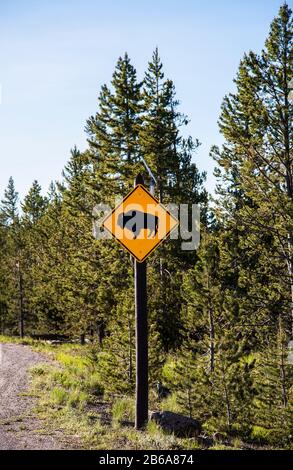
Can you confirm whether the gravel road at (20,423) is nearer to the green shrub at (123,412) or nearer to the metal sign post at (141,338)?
the metal sign post at (141,338)

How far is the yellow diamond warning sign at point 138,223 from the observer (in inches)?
295

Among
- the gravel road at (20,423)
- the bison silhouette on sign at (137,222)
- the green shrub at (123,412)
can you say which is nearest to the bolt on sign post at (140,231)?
the bison silhouette on sign at (137,222)

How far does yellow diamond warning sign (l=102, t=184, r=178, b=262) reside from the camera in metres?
7.48

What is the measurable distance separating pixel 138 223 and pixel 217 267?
7052 millimetres

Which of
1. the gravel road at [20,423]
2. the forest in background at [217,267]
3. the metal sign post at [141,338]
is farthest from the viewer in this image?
the forest in background at [217,267]

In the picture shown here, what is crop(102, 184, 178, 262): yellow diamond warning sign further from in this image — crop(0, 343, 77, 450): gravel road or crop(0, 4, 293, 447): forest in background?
crop(0, 4, 293, 447): forest in background

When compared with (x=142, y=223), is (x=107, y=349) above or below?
below

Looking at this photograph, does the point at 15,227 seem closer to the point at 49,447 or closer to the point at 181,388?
the point at 181,388

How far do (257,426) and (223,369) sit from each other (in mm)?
2217

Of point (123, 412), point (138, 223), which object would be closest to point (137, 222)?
point (138, 223)

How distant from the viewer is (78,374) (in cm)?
Result: 1538

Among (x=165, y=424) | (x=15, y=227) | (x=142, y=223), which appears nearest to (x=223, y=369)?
(x=165, y=424)

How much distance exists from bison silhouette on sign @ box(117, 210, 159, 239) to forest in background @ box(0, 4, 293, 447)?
18.8ft

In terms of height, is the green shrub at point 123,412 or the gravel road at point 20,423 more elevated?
the gravel road at point 20,423
